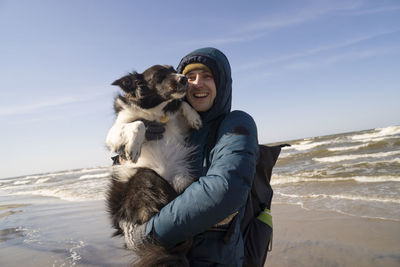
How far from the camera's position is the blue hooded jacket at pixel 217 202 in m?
1.28

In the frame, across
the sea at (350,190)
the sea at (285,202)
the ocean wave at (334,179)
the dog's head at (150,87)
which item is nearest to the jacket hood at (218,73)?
the dog's head at (150,87)

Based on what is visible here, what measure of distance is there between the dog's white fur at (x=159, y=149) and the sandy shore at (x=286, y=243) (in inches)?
49.8

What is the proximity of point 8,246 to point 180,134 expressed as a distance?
4.72m

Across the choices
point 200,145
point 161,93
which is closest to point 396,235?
point 200,145

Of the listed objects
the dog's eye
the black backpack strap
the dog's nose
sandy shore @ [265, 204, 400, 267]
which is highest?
the dog's eye

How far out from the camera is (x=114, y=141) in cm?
204

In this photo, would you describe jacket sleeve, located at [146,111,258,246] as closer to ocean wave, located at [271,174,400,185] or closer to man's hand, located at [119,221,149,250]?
man's hand, located at [119,221,149,250]

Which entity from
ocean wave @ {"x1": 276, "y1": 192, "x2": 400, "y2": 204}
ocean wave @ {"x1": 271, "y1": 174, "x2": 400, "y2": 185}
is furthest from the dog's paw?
ocean wave @ {"x1": 271, "y1": 174, "x2": 400, "y2": 185}

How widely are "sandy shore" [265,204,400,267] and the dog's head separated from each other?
9.08 ft

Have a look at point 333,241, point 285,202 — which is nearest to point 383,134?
point 285,202

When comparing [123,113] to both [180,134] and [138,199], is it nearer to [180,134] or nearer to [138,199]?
[180,134]

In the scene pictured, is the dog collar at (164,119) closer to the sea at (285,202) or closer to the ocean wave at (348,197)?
the sea at (285,202)

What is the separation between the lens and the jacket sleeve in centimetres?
127

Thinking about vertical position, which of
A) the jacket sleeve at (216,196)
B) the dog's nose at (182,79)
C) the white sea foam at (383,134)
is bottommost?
the white sea foam at (383,134)
